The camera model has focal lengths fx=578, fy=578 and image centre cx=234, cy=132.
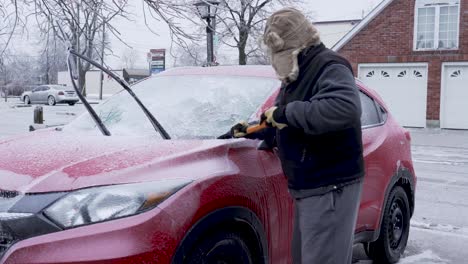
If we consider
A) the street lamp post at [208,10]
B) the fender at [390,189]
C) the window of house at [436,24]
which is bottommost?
the fender at [390,189]

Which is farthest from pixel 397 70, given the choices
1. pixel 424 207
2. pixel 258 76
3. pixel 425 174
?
pixel 258 76

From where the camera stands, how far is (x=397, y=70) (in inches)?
830

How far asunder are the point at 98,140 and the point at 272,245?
1151 mm

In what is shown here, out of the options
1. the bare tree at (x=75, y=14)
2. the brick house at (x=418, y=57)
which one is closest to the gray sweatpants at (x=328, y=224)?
the bare tree at (x=75, y=14)

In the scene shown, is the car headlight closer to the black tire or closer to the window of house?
Answer: the black tire

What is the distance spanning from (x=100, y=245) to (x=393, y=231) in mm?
3079

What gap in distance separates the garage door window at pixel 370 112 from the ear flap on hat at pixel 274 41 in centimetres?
175

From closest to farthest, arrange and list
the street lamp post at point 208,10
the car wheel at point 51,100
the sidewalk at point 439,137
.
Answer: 1. the street lamp post at point 208,10
2. the sidewalk at point 439,137
3. the car wheel at point 51,100

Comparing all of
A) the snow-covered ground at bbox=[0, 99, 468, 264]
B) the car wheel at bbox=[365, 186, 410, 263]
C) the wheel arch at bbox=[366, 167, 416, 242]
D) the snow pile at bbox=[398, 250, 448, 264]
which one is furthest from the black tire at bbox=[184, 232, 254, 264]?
the snow pile at bbox=[398, 250, 448, 264]

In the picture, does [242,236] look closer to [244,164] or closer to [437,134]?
[244,164]

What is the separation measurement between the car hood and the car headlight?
0.14 feet

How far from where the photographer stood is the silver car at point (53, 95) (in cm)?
3581

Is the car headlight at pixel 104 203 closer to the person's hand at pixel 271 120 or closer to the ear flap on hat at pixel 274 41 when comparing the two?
the person's hand at pixel 271 120

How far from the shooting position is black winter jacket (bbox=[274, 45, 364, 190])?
8.51 ft
